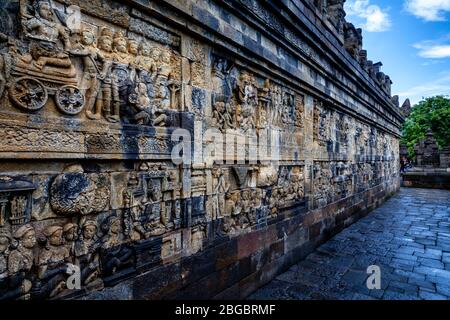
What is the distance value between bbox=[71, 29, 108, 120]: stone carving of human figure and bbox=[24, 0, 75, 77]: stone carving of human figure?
0.11 m

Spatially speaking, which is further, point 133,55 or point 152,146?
point 152,146

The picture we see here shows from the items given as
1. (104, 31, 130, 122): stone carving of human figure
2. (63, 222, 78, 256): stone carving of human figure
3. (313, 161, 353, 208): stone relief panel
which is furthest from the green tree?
(63, 222, 78, 256): stone carving of human figure

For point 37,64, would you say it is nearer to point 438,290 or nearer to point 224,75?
point 224,75

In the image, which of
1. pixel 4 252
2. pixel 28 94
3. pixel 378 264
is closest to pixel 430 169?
pixel 378 264

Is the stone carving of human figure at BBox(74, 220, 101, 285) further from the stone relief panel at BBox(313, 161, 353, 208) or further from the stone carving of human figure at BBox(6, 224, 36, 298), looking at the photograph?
the stone relief panel at BBox(313, 161, 353, 208)

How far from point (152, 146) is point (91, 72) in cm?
84

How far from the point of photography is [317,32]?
5.36 meters


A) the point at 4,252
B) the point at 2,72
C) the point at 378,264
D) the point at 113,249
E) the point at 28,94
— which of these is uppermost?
the point at 2,72

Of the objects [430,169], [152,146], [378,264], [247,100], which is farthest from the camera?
[430,169]

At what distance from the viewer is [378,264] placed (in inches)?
188

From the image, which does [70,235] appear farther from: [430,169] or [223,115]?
[430,169]

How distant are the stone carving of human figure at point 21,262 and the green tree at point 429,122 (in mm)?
36772

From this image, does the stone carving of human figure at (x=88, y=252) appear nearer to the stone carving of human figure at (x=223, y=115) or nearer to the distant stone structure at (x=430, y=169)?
the stone carving of human figure at (x=223, y=115)

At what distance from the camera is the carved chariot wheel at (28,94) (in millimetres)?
1808
